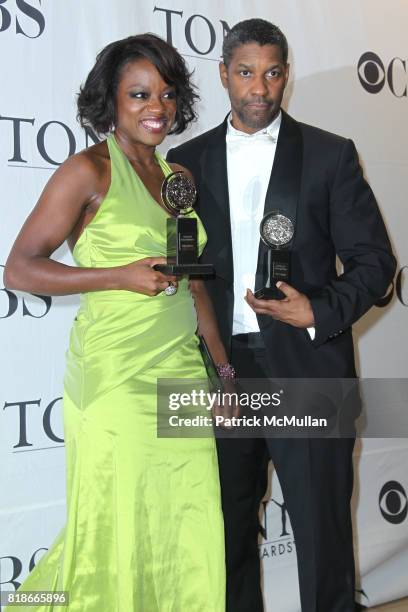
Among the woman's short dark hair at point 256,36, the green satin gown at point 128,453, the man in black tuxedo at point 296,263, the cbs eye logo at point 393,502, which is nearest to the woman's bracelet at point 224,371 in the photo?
the man in black tuxedo at point 296,263

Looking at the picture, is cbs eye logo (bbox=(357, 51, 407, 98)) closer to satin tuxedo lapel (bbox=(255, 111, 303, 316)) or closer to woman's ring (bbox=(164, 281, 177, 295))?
satin tuxedo lapel (bbox=(255, 111, 303, 316))

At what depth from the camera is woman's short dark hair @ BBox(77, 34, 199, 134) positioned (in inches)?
74.7

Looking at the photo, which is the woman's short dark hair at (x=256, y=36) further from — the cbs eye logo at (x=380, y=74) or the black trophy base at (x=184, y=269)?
the cbs eye logo at (x=380, y=74)

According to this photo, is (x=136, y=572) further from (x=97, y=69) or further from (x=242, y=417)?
(x=97, y=69)

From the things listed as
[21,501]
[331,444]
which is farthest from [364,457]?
[21,501]

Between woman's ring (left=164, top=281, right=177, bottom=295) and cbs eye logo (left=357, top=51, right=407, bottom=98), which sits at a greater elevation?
cbs eye logo (left=357, top=51, right=407, bottom=98)

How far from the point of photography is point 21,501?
2.55m

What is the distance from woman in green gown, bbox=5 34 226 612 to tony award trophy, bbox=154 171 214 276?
40 millimetres

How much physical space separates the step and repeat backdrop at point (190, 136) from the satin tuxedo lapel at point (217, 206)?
58cm

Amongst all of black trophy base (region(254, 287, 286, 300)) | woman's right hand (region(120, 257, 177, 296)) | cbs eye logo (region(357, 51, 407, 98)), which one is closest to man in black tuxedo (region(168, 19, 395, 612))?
black trophy base (region(254, 287, 286, 300))

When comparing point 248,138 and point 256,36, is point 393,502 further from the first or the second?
point 256,36

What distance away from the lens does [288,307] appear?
199cm

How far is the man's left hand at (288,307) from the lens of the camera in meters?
1.96

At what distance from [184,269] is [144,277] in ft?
0.29
